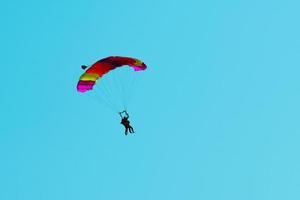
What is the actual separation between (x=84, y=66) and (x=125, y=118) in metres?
7.03

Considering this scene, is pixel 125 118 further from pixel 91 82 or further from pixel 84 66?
pixel 84 66

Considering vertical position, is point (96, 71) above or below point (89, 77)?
above

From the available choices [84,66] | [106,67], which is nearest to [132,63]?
[106,67]

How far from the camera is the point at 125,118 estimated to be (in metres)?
42.7

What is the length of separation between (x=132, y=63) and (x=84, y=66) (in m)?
6.43

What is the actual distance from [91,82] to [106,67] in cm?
169

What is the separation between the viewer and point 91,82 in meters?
42.2

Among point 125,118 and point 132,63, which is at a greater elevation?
point 132,63

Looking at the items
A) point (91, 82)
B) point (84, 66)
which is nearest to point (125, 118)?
point (91, 82)

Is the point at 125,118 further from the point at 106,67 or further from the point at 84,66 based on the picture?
the point at 84,66

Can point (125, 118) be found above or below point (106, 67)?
below

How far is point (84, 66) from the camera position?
3750 centimetres

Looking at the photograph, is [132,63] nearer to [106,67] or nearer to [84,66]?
[106,67]

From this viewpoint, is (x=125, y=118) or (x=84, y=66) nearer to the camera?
(x=84, y=66)
